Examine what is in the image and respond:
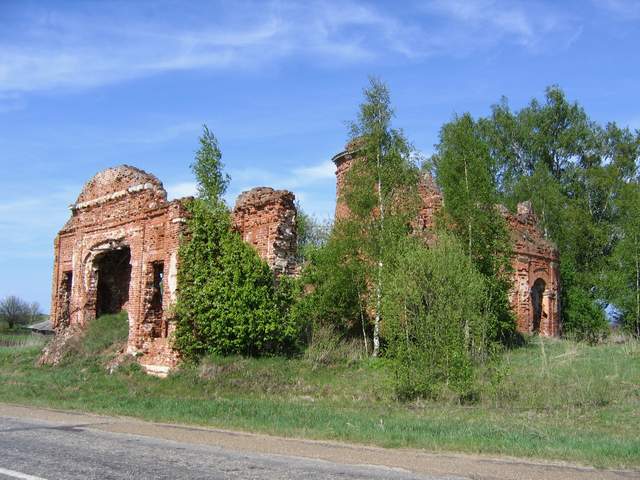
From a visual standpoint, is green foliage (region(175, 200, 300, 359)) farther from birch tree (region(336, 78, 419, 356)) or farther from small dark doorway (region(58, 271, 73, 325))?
Answer: small dark doorway (region(58, 271, 73, 325))

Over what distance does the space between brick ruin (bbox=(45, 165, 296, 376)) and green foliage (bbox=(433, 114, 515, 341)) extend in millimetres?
5133

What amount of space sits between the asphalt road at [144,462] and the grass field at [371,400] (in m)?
1.91

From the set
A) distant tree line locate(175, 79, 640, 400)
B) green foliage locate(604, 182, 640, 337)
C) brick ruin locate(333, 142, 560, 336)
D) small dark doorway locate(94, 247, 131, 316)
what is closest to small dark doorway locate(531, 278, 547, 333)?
brick ruin locate(333, 142, 560, 336)

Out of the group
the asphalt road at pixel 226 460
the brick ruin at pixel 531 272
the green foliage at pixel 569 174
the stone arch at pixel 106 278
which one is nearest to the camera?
the asphalt road at pixel 226 460

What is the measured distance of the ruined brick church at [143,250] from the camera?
1856cm

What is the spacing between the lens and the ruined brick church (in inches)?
731

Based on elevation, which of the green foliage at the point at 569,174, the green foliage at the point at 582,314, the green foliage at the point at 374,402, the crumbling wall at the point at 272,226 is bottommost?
the green foliage at the point at 374,402

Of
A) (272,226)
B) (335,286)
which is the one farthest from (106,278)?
(335,286)

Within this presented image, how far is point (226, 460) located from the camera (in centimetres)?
738

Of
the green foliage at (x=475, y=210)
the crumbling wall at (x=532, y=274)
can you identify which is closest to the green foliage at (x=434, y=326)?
the green foliage at (x=475, y=210)

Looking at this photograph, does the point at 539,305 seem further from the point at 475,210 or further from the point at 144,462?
the point at 144,462

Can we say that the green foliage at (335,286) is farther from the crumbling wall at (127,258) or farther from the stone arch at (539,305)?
the stone arch at (539,305)

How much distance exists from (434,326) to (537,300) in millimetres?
17956

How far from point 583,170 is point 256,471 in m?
36.8
